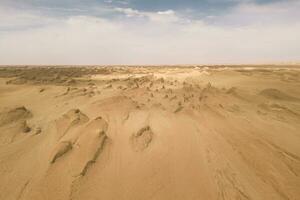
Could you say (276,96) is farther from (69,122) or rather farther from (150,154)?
(69,122)

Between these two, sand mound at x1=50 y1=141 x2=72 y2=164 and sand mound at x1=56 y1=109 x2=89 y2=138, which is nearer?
sand mound at x1=50 y1=141 x2=72 y2=164

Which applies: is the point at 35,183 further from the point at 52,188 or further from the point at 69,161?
the point at 69,161

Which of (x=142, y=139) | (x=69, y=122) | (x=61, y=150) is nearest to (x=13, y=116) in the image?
(x=69, y=122)

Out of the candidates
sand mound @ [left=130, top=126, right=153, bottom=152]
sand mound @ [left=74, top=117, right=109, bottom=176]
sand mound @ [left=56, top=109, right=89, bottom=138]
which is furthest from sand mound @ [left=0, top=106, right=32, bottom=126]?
sand mound @ [left=130, top=126, right=153, bottom=152]

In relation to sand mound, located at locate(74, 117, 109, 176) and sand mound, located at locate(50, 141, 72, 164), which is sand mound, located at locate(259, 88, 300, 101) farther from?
sand mound, located at locate(50, 141, 72, 164)

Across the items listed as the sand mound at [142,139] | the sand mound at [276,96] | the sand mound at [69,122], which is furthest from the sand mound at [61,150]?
the sand mound at [276,96]

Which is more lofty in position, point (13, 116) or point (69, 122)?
point (69, 122)

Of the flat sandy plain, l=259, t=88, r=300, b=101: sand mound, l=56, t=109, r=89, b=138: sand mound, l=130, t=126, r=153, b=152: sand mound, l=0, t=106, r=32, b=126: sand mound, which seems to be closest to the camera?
the flat sandy plain

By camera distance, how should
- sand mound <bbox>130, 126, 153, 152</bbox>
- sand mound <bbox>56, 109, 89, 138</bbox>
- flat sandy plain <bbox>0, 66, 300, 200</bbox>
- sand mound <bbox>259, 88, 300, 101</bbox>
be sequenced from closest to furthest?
flat sandy plain <bbox>0, 66, 300, 200</bbox>, sand mound <bbox>130, 126, 153, 152</bbox>, sand mound <bbox>56, 109, 89, 138</bbox>, sand mound <bbox>259, 88, 300, 101</bbox>

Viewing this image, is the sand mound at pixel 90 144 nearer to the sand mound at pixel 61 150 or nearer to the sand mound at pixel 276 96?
the sand mound at pixel 61 150
